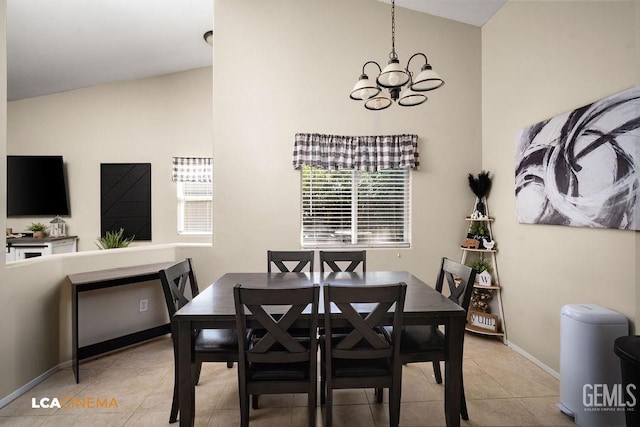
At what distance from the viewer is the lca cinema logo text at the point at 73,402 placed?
2.22m

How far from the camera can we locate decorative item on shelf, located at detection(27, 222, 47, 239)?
4.79 m

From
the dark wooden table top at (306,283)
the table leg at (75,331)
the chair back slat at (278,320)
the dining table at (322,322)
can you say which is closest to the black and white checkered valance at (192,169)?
the table leg at (75,331)

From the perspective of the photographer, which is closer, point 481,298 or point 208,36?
point 481,298

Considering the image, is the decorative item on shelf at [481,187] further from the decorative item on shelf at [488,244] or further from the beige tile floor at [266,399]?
the beige tile floor at [266,399]

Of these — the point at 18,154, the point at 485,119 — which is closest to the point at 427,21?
the point at 485,119

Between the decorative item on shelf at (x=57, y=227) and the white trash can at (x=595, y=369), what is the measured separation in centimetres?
650

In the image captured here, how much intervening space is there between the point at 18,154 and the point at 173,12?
3675 millimetres

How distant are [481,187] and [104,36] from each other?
4.88 m

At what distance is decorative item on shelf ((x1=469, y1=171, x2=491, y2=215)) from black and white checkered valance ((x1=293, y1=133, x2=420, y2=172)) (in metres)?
0.68

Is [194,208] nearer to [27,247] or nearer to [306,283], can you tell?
[27,247]

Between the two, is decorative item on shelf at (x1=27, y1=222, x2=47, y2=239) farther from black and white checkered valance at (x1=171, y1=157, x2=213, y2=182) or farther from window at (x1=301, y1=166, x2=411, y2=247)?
window at (x1=301, y1=166, x2=411, y2=247)

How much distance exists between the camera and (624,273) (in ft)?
6.75

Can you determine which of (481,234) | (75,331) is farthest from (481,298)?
(75,331)

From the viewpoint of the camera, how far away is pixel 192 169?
502 cm
